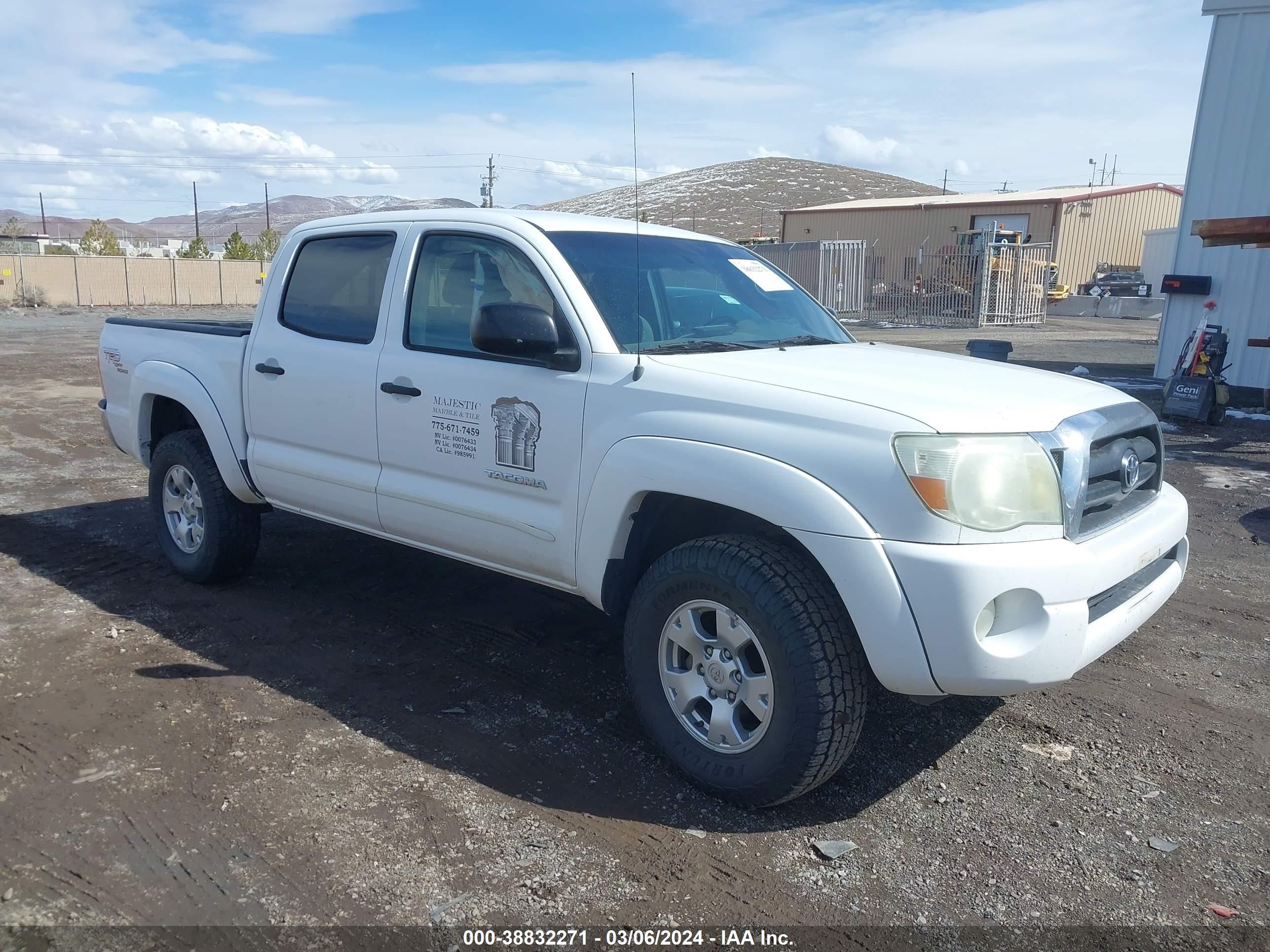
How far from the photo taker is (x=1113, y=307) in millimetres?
35281

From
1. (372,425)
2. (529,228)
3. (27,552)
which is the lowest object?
A: (27,552)

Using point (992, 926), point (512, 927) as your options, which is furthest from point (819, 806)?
point (512, 927)

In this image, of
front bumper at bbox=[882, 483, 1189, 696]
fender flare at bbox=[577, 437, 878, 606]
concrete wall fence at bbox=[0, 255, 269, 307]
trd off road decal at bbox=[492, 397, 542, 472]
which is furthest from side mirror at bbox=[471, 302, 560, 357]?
concrete wall fence at bbox=[0, 255, 269, 307]

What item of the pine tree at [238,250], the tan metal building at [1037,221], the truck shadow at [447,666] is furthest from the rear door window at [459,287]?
the pine tree at [238,250]

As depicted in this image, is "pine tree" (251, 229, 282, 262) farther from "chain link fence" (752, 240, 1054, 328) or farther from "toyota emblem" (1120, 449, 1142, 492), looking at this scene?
"toyota emblem" (1120, 449, 1142, 492)

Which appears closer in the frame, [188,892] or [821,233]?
[188,892]

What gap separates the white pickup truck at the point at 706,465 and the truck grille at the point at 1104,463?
0.01 meters

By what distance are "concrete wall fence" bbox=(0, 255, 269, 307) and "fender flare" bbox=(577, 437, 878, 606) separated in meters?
39.0

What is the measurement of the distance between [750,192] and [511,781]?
109 metres

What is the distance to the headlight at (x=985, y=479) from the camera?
2.88m

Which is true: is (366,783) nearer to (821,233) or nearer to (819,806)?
(819,806)

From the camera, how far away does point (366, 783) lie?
135 inches

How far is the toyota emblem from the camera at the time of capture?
3.42m

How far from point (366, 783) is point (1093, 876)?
2.34 m
